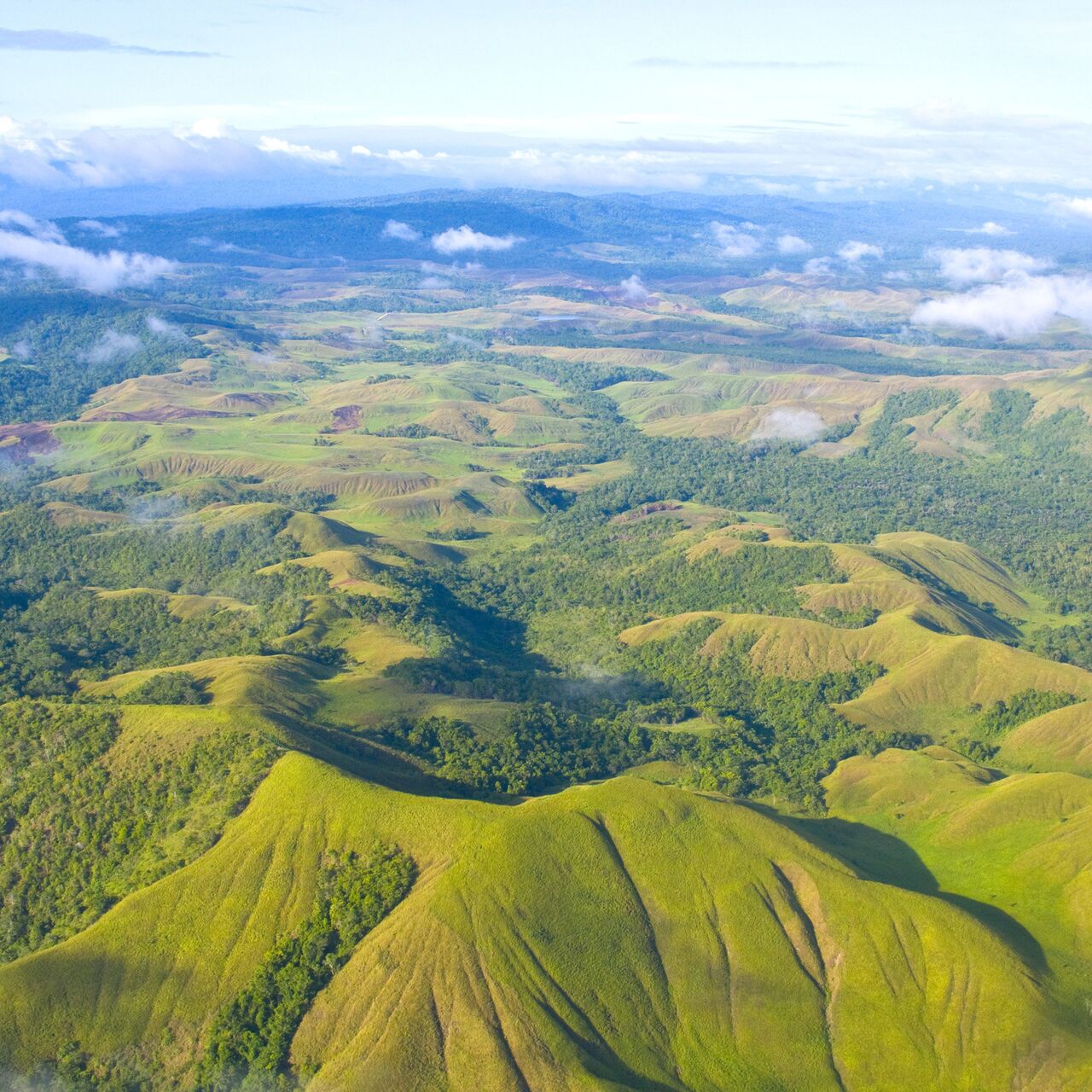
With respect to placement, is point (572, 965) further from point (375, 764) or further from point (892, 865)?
point (892, 865)

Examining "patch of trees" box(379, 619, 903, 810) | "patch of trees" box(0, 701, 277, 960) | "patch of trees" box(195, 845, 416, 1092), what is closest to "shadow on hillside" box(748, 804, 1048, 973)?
"patch of trees" box(379, 619, 903, 810)

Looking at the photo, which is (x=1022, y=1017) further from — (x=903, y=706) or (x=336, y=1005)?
(x=903, y=706)

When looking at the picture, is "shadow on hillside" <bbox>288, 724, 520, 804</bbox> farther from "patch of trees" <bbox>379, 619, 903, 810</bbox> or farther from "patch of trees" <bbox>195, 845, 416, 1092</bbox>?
"patch of trees" <bbox>195, 845, 416, 1092</bbox>

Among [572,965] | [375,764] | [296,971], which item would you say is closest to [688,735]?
[375,764]

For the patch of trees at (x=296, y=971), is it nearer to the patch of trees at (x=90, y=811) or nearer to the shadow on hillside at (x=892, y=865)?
the patch of trees at (x=90, y=811)

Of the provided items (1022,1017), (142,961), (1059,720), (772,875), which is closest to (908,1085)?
(1022,1017)

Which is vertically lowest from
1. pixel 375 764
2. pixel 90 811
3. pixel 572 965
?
pixel 375 764

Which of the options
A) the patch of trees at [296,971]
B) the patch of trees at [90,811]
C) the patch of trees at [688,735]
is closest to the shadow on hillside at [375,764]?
the patch of trees at [688,735]

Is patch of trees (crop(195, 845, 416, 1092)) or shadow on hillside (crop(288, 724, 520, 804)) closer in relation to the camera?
patch of trees (crop(195, 845, 416, 1092))
